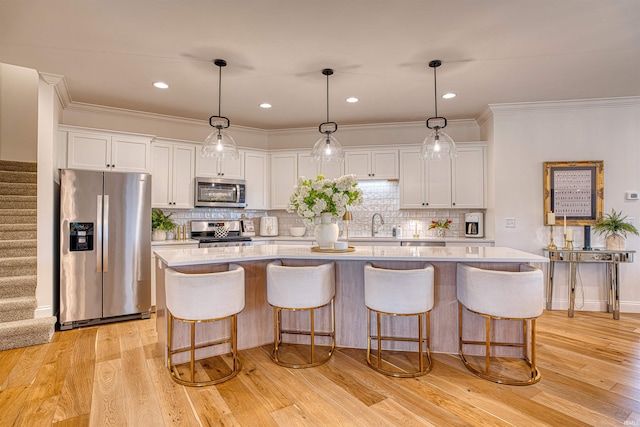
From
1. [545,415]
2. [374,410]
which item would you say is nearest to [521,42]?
[545,415]

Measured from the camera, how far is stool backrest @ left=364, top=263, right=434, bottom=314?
237 cm

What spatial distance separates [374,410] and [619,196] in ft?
13.7

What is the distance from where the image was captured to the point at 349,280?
295 centimetres

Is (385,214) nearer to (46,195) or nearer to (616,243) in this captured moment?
(616,243)

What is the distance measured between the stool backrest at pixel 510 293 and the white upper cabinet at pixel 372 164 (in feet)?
8.89

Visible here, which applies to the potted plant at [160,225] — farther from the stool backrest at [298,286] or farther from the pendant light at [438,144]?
the pendant light at [438,144]

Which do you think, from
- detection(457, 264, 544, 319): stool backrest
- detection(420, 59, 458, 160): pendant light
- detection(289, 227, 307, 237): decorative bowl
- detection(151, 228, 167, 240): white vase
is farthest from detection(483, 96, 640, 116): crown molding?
detection(151, 228, 167, 240): white vase

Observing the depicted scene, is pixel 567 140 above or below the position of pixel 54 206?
above

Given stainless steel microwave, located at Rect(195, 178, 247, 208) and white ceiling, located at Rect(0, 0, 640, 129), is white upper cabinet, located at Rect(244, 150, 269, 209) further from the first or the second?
white ceiling, located at Rect(0, 0, 640, 129)

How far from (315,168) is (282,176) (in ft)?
1.76

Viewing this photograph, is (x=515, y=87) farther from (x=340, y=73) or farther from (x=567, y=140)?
(x=340, y=73)

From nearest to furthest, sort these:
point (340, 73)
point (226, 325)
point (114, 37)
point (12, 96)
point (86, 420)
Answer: point (86, 420) → point (114, 37) → point (226, 325) → point (340, 73) → point (12, 96)

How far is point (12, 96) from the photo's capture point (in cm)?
502

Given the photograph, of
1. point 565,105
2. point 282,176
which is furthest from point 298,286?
point 565,105
